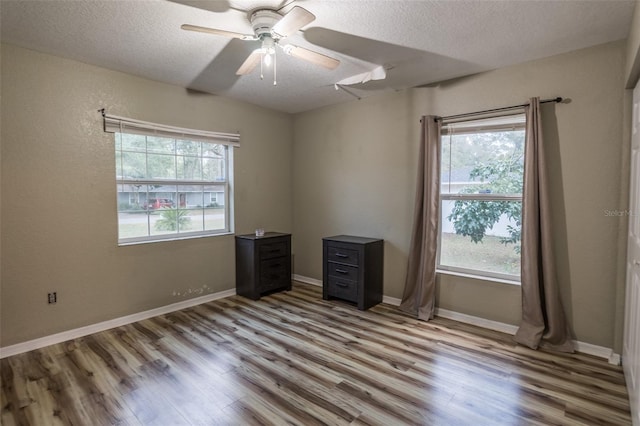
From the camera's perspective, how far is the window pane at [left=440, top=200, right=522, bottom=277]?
312 centimetres

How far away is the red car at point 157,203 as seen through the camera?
3533mm

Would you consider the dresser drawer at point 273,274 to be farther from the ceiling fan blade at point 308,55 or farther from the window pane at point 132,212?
the ceiling fan blade at point 308,55

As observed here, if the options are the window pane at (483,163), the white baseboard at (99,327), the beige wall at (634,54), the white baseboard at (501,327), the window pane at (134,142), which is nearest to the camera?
the beige wall at (634,54)

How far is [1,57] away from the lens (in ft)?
8.41

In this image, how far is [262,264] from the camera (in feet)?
13.4

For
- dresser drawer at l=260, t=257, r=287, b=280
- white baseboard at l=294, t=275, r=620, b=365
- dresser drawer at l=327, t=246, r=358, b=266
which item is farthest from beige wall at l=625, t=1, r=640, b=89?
dresser drawer at l=260, t=257, r=287, b=280

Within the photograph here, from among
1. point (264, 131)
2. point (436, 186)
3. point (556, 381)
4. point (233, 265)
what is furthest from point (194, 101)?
point (556, 381)

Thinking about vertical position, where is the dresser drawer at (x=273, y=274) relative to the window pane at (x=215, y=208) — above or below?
below

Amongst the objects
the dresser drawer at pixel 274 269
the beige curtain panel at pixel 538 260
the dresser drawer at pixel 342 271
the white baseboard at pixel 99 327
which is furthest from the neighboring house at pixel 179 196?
the beige curtain panel at pixel 538 260

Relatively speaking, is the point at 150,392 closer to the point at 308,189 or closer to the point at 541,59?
the point at 308,189

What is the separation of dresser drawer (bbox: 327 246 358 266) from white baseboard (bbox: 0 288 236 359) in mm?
1411

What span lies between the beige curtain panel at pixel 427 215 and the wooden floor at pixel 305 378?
0.28 metres

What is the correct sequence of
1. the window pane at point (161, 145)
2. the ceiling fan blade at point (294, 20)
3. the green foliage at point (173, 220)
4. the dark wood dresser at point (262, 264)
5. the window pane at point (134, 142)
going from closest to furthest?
the ceiling fan blade at point (294, 20)
the window pane at point (134, 142)
the window pane at point (161, 145)
the green foliage at point (173, 220)
the dark wood dresser at point (262, 264)

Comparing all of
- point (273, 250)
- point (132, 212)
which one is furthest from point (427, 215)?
point (132, 212)
